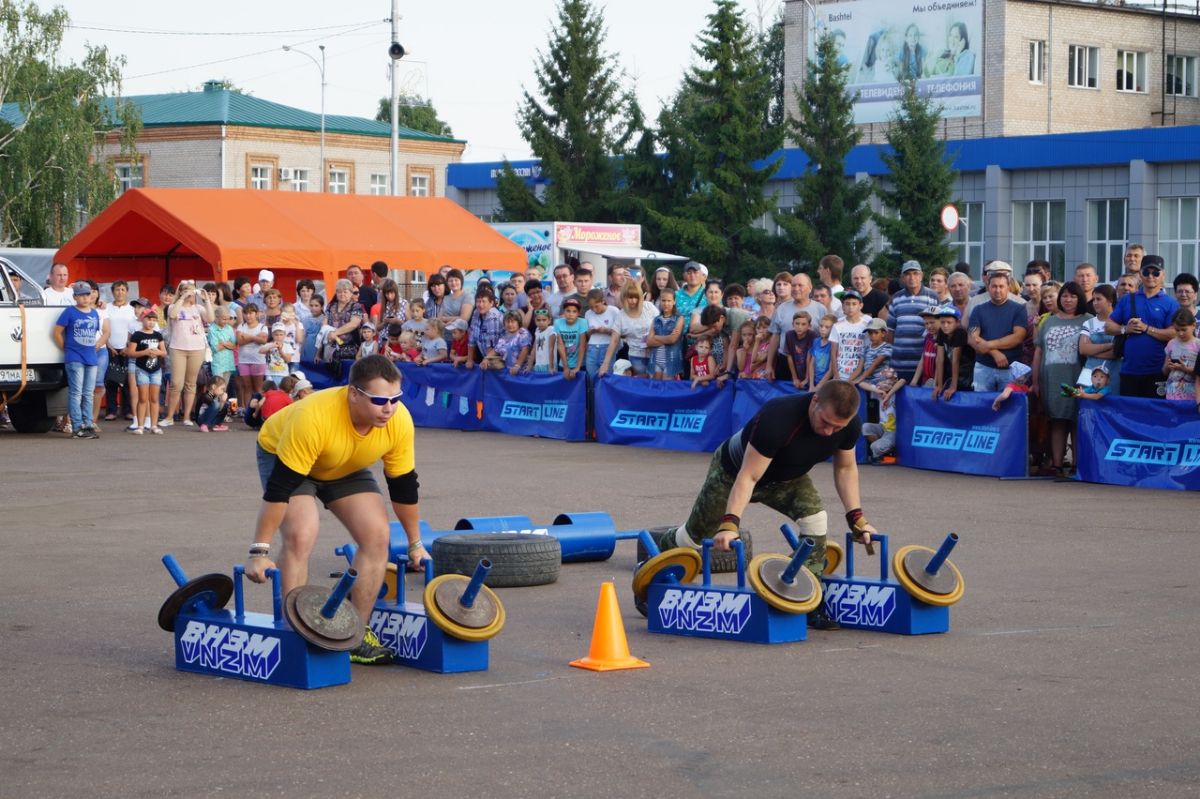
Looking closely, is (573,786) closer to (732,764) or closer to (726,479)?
(732,764)

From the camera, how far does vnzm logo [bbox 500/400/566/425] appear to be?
21.5 m

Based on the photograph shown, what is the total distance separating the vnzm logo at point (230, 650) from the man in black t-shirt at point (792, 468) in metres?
2.37

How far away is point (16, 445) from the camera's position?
2069 centimetres

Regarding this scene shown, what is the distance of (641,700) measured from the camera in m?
7.23

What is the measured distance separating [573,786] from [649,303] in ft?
50.1

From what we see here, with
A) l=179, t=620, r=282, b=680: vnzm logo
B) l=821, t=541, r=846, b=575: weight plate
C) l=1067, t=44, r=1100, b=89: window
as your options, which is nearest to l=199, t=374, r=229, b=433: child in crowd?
l=821, t=541, r=846, b=575: weight plate

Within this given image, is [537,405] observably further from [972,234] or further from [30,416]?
[972,234]

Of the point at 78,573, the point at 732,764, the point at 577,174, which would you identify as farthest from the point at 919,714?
the point at 577,174

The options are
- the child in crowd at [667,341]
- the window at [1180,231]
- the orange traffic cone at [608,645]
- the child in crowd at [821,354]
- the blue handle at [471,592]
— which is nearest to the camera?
the blue handle at [471,592]

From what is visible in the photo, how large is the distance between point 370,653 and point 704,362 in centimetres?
1200

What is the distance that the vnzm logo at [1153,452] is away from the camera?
1537 cm

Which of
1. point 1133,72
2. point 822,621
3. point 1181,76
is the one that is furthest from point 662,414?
point 1181,76

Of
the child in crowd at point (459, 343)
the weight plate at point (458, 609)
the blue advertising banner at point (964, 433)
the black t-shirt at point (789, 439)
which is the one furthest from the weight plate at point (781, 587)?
the child in crowd at point (459, 343)

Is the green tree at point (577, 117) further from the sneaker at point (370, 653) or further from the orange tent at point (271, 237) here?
the sneaker at point (370, 653)
